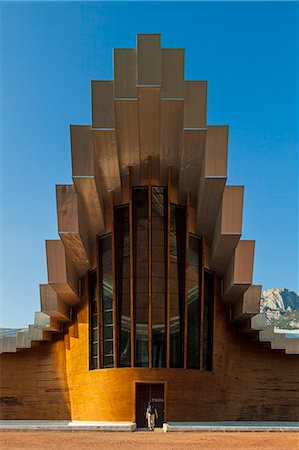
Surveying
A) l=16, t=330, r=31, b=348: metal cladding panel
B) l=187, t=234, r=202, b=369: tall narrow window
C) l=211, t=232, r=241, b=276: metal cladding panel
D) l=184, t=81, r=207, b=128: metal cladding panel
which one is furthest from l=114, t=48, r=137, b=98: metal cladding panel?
l=16, t=330, r=31, b=348: metal cladding panel

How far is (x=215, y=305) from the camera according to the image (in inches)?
939

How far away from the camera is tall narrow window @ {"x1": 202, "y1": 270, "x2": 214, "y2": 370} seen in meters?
23.0

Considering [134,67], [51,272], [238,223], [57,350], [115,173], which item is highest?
[134,67]

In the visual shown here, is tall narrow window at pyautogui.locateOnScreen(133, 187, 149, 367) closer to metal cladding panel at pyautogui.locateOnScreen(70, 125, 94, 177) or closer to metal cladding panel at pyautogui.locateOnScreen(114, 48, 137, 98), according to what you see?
metal cladding panel at pyautogui.locateOnScreen(70, 125, 94, 177)

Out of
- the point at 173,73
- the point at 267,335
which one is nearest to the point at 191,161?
the point at 173,73

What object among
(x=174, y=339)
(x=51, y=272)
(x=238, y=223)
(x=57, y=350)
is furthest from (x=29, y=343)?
(x=238, y=223)

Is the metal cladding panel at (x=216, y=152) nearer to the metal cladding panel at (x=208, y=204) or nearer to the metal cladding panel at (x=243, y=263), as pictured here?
the metal cladding panel at (x=208, y=204)

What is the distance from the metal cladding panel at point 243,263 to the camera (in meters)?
21.7

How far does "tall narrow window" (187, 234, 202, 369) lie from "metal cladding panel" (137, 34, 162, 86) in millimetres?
7496

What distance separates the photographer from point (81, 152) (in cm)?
2033

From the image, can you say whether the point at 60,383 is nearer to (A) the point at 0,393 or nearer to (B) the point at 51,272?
(A) the point at 0,393

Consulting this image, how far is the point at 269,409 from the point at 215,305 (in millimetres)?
6647

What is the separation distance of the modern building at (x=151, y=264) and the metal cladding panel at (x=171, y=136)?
0.04 metres

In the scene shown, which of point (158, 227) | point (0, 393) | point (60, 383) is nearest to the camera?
point (158, 227)
